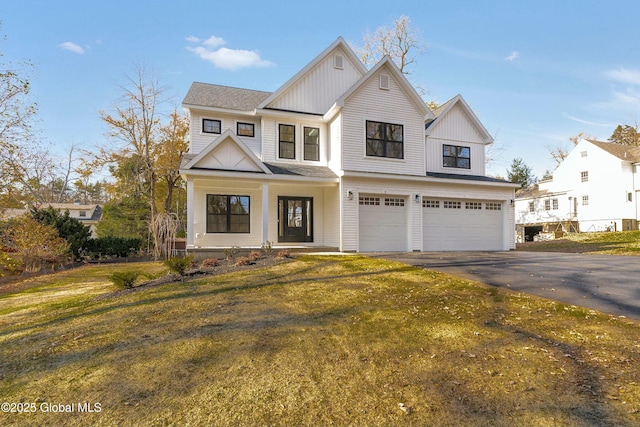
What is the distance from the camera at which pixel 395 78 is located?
14.2m

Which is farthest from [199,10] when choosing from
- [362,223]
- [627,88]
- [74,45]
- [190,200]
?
[627,88]

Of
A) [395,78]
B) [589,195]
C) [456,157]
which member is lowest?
[589,195]

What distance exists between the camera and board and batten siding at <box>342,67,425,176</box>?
13.5m

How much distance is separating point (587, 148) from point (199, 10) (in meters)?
35.9

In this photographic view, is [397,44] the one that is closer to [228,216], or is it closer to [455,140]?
[455,140]

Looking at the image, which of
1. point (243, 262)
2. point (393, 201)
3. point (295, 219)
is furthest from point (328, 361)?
point (295, 219)

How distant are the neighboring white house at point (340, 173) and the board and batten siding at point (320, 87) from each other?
Result: 5 cm

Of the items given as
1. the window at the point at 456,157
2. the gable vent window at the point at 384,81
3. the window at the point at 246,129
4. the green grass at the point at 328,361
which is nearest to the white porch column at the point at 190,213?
the window at the point at 246,129

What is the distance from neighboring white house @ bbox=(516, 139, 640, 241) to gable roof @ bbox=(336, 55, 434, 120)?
24.9m

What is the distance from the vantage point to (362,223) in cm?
1373

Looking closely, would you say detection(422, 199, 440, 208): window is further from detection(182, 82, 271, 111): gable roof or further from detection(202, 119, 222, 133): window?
detection(202, 119, 222, 133): window

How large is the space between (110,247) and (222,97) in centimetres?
1004

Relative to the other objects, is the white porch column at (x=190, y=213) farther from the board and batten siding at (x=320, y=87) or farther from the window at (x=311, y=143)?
the window at (x=311, y=143)

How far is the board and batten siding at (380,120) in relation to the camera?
13.5m
